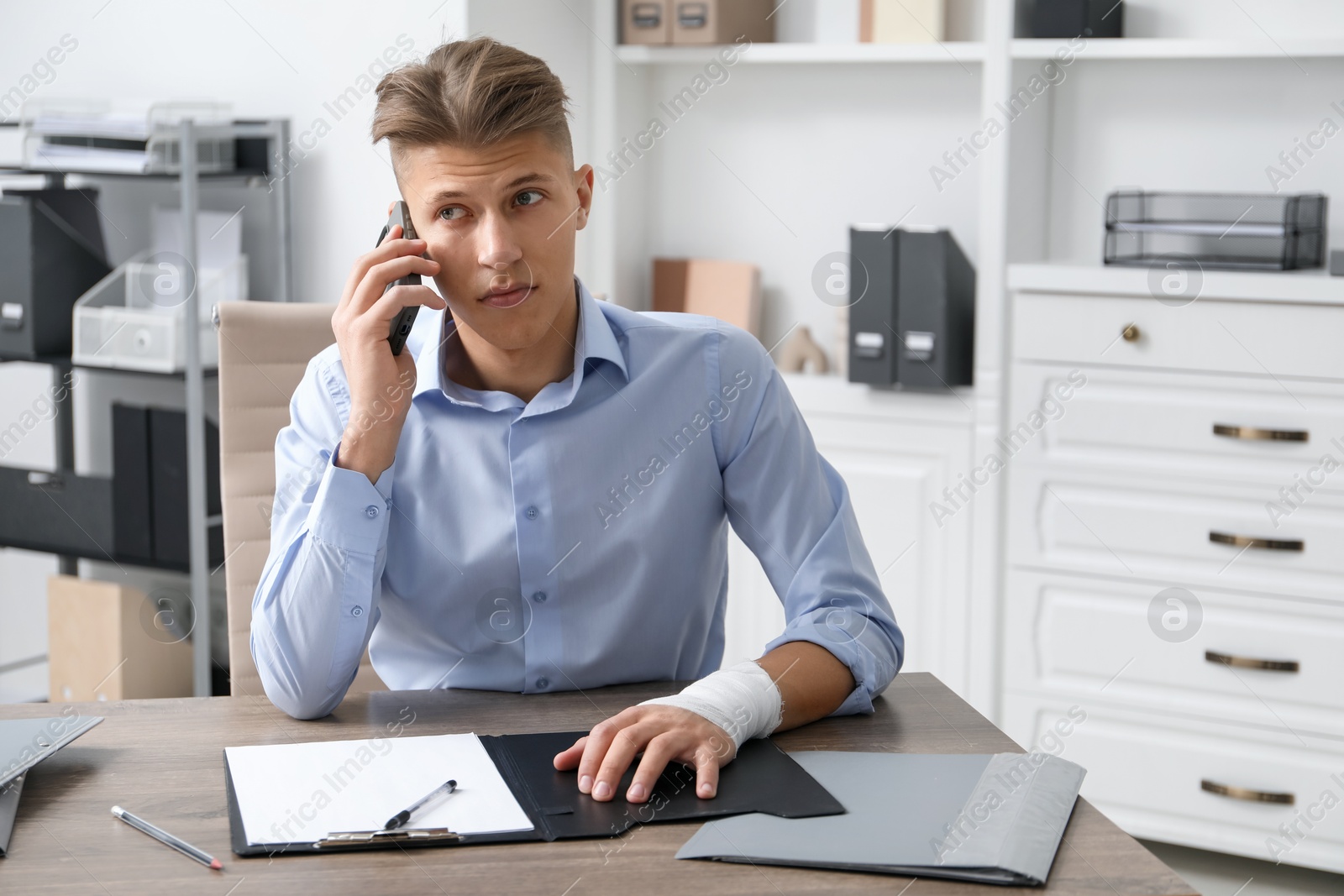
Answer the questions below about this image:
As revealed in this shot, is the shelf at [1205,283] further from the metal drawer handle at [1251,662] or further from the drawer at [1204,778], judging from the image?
the drawer at [1204,778]

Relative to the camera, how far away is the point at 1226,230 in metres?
2.68

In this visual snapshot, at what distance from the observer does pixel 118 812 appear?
1.07m

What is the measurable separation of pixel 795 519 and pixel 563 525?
0.26m

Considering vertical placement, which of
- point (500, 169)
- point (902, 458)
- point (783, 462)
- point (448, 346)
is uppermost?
point (500, 169)

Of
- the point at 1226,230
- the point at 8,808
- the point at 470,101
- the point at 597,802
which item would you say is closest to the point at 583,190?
the point at 470,101

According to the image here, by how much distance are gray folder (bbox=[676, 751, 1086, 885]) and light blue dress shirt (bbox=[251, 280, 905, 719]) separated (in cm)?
24

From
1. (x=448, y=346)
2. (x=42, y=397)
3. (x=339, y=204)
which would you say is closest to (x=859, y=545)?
(x=448, y=346)

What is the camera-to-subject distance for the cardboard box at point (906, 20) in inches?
117

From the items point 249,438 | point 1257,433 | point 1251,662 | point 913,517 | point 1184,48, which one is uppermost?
point 1184,48

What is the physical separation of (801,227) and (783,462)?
1.87m

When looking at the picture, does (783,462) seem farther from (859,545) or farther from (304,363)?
(304,363)

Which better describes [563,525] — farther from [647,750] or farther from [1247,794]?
[1247,794]

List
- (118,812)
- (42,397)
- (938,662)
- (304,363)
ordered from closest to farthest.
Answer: (118,812)
(304,363)
(938,662)
(42,397)

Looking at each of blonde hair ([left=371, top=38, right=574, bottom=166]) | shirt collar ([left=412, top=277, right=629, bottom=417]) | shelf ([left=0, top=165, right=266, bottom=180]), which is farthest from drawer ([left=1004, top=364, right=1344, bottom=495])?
shelf ([left=0, top=165, right=266, bottom=180])
